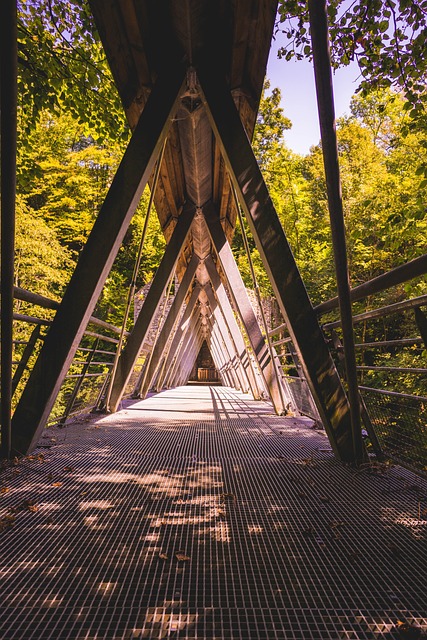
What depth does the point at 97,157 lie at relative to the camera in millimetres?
16438

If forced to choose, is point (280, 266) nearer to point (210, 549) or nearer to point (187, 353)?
point (210, 549)

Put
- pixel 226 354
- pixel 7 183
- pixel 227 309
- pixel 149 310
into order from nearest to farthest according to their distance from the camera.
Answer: pixel 7 183 < pixel 149 310 < pixel 227 309 < pixel 226 354

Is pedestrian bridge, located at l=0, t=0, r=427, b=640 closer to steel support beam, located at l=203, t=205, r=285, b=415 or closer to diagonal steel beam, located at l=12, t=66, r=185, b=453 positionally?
diagonal steel beam, located at l=12, t=66, r=185, b=453

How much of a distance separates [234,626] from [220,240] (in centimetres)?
548

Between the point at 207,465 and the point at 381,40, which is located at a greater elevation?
the point at 381,40

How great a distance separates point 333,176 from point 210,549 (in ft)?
6.00

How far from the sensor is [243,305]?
580cm

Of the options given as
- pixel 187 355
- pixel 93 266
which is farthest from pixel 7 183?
pixel 187 355

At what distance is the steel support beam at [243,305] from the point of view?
513cm

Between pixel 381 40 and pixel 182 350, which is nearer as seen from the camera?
pixel 381 40

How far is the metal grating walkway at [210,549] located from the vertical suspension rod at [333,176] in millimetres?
562

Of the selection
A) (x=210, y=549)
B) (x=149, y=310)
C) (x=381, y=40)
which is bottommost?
(x=210, y=549)

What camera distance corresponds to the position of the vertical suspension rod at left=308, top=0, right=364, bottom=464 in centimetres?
173

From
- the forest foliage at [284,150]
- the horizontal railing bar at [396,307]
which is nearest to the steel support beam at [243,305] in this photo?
the forest foliage at [284,150]
